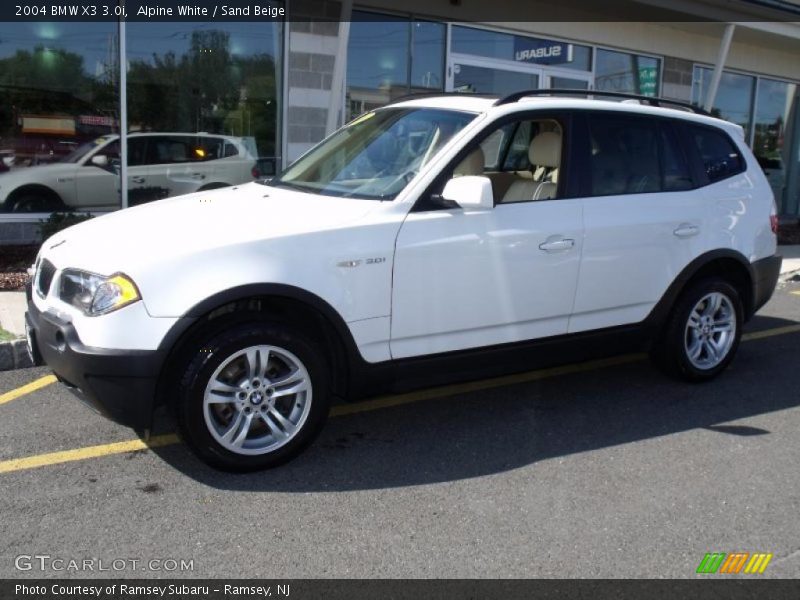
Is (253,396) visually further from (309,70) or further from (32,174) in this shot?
(309,70)

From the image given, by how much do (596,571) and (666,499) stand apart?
31.5 inches

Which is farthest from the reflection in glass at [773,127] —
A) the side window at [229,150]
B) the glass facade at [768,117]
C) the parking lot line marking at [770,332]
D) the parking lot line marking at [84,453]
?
the parking lot line marking at [84,453]

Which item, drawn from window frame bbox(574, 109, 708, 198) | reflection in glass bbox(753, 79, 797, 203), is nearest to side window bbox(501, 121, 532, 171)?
window frame bbox(574, 109, 708, 198)

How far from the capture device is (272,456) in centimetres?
384

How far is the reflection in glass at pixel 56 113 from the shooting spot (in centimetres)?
860

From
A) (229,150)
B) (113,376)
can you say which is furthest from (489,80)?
(113,376)

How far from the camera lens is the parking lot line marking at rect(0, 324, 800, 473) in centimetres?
393

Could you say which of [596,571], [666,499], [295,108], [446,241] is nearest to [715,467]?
[666,499]

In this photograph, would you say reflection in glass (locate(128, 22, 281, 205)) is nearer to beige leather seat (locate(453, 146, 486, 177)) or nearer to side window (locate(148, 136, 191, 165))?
side window (locate(148, 136, 191, 165))

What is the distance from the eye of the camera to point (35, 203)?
28.8ft

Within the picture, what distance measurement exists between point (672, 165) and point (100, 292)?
3.64 m

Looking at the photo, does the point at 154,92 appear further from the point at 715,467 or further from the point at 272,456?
the point at 715,467

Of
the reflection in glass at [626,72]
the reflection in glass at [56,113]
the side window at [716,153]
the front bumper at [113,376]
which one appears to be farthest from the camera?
the reflection in glass at [626,72]

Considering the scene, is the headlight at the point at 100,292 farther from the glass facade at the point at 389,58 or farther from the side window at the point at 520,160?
the glass facade at the point at 389,58
